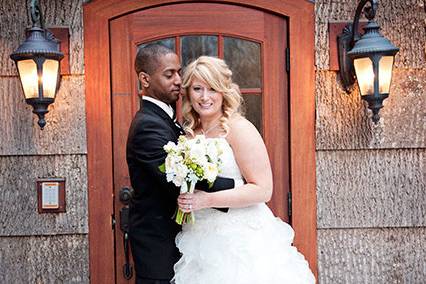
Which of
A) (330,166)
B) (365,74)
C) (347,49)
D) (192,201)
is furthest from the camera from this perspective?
(330,166)

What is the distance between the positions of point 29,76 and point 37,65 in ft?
0.24

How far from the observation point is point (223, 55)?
328 cm

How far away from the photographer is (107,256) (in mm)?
3266

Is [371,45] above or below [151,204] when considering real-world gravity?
above

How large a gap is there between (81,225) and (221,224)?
100 cm

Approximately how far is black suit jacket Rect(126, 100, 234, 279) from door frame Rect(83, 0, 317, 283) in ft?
1.96

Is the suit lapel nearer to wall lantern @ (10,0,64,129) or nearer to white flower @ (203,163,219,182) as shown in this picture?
white flower @ (203,163,219,182)

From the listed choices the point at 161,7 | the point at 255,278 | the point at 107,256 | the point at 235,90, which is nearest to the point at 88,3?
the point at 161,7

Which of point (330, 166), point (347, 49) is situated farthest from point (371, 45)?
point (330, 166)

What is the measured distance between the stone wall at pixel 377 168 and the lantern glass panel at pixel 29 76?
5.04 feet

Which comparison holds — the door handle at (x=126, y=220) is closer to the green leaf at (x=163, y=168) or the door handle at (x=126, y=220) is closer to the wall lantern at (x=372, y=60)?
the green leaf at (x=163, y=168)

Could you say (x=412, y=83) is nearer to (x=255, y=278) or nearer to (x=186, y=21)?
(x=186, y=21)

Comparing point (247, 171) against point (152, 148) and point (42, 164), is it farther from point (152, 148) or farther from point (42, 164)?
point (42, 164)

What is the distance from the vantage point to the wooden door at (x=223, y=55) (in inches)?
127
